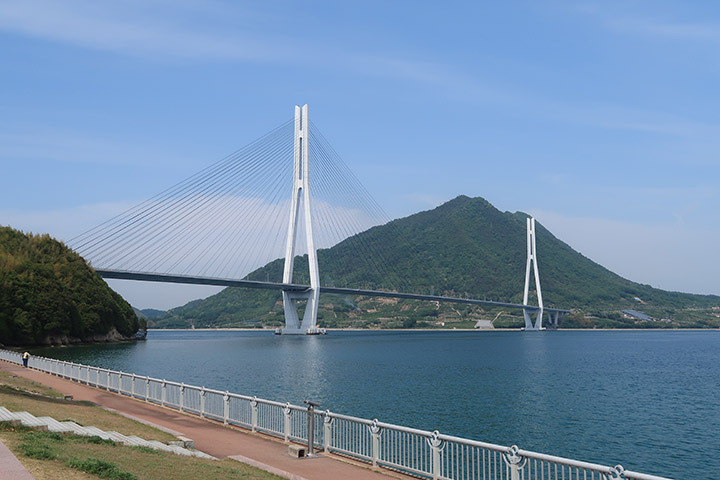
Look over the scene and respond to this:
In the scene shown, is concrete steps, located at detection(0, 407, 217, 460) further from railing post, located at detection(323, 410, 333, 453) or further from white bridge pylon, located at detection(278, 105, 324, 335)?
white bridge pylon, located at detection(278, 105, 324, 335)

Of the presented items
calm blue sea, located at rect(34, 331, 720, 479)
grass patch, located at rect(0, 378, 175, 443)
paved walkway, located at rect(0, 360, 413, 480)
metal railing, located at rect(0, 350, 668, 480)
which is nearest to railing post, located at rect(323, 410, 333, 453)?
metal railing, located at rect(0, 350, 668, 480)

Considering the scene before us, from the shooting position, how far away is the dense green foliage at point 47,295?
6794 cm

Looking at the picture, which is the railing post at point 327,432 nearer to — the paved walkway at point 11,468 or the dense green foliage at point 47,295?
the paved walkway at point 11,468

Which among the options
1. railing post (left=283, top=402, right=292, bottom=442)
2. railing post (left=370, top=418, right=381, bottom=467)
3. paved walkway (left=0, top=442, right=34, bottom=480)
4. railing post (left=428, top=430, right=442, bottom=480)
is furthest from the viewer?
railing post (left=283, top=402, right=292, bottom=442)

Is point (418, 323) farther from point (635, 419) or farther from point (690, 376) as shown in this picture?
point (635, 419)

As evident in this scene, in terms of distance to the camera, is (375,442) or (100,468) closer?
(100,468)

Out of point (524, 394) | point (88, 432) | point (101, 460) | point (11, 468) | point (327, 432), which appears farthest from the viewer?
point (524, 394)

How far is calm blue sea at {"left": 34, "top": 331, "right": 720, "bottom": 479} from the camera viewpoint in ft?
69.5

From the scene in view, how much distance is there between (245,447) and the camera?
1386 centimetres

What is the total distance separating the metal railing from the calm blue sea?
3114mm

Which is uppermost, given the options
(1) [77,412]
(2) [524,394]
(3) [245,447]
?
(1) [77,412]

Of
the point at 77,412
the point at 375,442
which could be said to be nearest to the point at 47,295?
the point at 77,412

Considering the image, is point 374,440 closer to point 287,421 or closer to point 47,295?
point 287,421

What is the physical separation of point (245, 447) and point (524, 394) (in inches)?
903
